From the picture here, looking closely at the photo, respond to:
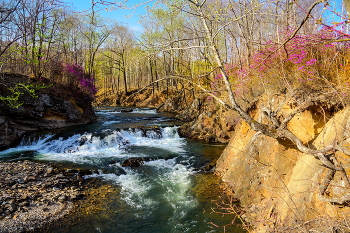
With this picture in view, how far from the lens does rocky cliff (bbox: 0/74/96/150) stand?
1255 centimetres

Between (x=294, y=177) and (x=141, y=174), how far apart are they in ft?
18.3

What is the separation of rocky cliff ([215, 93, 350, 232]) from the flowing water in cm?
90

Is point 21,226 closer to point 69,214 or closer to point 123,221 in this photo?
point 69,214

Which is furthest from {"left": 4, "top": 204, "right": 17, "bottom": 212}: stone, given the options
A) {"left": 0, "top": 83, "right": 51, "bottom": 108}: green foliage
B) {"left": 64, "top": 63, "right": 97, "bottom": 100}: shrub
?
{"left": 64, "top": 63, "right": 97, "bottom": 100}: shrub

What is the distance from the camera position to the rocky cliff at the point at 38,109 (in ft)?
41.2

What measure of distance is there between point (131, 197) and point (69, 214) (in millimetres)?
1775

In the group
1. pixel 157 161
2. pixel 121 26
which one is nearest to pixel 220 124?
pixel 157 161

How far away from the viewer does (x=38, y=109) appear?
47.4 feet

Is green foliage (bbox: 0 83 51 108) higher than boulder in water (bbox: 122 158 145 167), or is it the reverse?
green foliage (bbox: 0 83 51 108)

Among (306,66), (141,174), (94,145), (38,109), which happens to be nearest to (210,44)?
(306,66)

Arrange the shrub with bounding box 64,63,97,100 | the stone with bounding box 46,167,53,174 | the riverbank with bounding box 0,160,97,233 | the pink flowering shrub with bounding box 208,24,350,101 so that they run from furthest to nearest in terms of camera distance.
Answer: the shrub with bounding box 64,63,97,100 < the stone with bounding box 46,167,53,174 < the riverbank with bounding box 0,160,97,233 < the pink flowering shrub with bounding box 208,24,350,101

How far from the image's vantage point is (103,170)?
8984 mm

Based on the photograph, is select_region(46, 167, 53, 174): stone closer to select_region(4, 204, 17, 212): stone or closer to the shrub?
select_region(4, 204, 17, 212): stone

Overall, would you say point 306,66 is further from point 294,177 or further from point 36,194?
point 36,194
